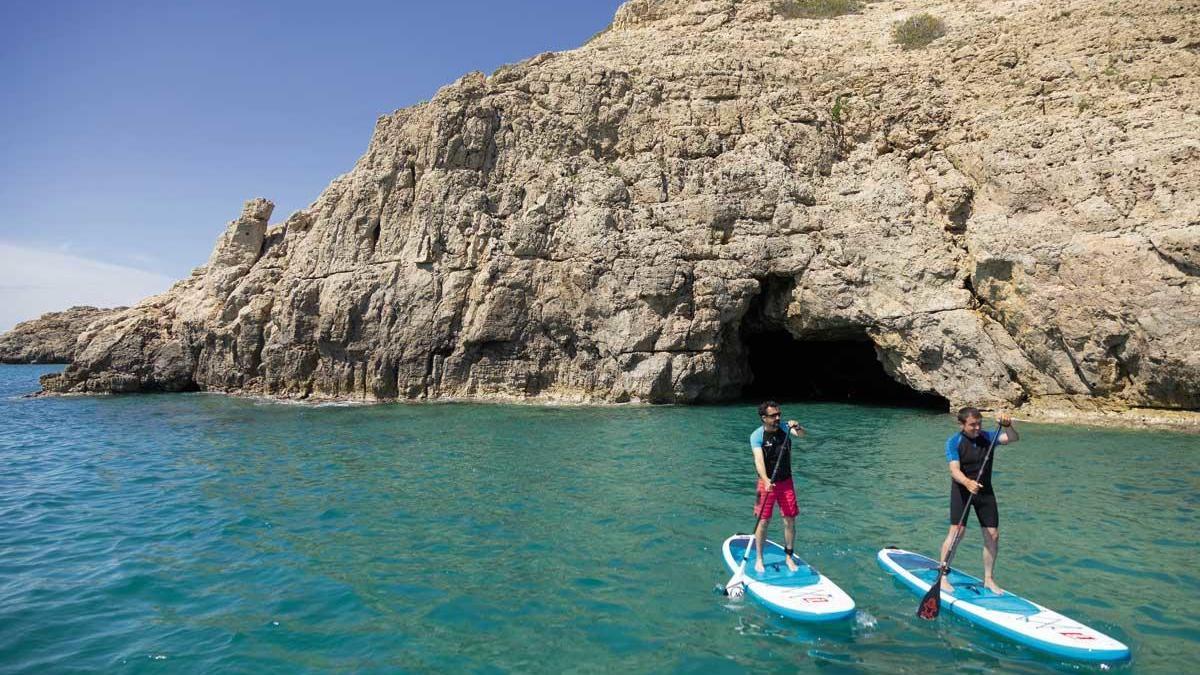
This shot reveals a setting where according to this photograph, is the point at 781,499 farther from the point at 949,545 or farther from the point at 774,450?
the point at 949,545

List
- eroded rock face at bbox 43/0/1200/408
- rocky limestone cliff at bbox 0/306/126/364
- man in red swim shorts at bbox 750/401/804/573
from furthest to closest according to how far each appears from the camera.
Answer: rocky limestone cliff at bbox 0/306/126/364 → eroded rock face at bbox 43/0/1200/408 → man in red swim shorts at bbox 750/401/804/573

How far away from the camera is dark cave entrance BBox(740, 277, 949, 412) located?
97.9ft

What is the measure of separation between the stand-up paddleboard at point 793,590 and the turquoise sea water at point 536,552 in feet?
0.59

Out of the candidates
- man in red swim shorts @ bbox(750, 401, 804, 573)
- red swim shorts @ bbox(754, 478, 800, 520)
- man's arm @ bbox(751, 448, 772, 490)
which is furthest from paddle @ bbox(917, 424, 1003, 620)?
man's arm @ bbox(751, 448, 772, 490)

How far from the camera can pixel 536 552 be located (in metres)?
9.72


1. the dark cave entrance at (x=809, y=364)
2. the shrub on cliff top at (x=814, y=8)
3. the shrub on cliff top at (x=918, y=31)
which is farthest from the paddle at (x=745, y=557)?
the shrub on cliff top at (x=814, y=8)

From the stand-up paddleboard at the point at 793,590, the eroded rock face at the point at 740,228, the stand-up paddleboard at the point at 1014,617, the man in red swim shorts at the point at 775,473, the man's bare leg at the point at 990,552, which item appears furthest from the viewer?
the eroded rock face at the point at 740,228

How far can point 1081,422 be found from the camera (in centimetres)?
2108

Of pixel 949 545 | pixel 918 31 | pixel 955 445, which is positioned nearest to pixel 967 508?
pixel 949 545

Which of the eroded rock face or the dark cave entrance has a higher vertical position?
the eroded rock face

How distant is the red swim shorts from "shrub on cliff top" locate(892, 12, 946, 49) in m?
31.3

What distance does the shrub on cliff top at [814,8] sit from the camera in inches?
1512

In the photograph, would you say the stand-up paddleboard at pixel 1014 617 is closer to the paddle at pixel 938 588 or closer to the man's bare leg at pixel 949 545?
the man's bare leg at pixel 949 545

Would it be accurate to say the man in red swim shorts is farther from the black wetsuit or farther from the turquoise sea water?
the black wetsuit
